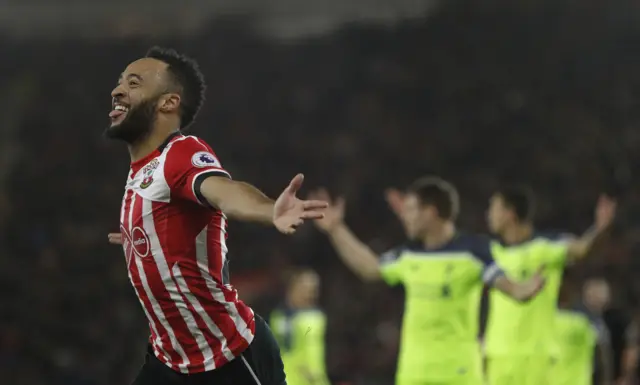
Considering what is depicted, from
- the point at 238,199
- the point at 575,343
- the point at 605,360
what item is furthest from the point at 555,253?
the point at 238,199

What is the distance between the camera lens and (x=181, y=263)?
3.37 meters

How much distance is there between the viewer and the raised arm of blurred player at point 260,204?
9.32 feet

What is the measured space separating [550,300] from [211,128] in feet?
25.2

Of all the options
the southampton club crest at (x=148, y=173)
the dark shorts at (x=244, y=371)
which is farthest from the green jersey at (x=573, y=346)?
the southampton club crest at (x=148, y=173)

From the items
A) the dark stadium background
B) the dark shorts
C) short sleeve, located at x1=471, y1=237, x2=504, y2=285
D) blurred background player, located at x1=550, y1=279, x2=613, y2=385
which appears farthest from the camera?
the dark stadium background

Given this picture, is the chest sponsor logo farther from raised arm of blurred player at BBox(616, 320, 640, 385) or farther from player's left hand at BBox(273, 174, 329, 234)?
raised arm of blurred player at BBox(616, 320, 640, 385)

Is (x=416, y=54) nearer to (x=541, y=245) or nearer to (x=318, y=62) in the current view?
(x=318, y=62)

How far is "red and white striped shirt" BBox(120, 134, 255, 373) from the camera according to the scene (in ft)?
10.9

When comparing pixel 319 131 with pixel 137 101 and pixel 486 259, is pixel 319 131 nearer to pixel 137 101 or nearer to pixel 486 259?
pixel 486 259

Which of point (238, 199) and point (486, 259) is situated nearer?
point (238, 199)

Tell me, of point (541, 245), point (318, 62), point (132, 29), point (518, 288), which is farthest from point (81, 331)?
point (518, 288)

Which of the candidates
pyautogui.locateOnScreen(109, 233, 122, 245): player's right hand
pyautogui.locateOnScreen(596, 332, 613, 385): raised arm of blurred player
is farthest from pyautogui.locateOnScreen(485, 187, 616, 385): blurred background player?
pyautogui.locateOnScreen(109, 233, 122, 245): player's right hand

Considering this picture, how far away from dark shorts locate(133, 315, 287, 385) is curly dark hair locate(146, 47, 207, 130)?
2.35 ft

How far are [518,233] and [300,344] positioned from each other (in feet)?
8.46
